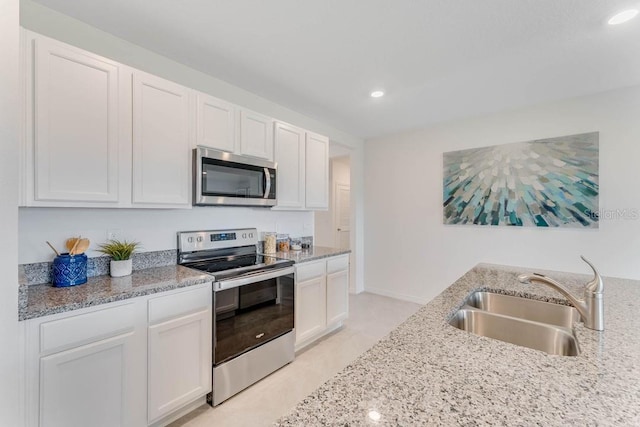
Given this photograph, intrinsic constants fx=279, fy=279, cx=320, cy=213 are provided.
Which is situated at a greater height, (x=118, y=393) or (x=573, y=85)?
(x=573, y=85)

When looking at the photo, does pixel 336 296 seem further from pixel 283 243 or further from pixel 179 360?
pixel 179 360

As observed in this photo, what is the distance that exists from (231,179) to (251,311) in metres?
1.07

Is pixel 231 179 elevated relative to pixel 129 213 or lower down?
elevated

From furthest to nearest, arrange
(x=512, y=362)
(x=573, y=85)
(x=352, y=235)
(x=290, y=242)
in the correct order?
(x=352, y=235), (x=290, y=242), (x=573, y=85), (x=512, y=362)

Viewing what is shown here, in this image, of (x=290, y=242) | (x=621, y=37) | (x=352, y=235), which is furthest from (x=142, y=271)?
(x=621, y=37)

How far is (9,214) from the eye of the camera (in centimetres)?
124

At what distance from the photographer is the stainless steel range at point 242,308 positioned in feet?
6.36

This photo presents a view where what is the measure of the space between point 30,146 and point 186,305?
1.16 meters

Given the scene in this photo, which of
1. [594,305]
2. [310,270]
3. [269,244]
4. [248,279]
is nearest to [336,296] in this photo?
[310,270]

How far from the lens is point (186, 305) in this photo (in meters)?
1.75

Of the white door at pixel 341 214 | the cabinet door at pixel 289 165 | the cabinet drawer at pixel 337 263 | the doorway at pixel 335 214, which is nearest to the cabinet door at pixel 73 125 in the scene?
the cabinet door at pixel 289 165

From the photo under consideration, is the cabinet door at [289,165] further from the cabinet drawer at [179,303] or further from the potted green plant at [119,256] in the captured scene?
the potted green plant at [119,256]

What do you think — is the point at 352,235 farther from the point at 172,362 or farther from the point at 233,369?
the point at 172,362

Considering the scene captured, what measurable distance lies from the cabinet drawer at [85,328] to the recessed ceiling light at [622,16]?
341 centimetres
